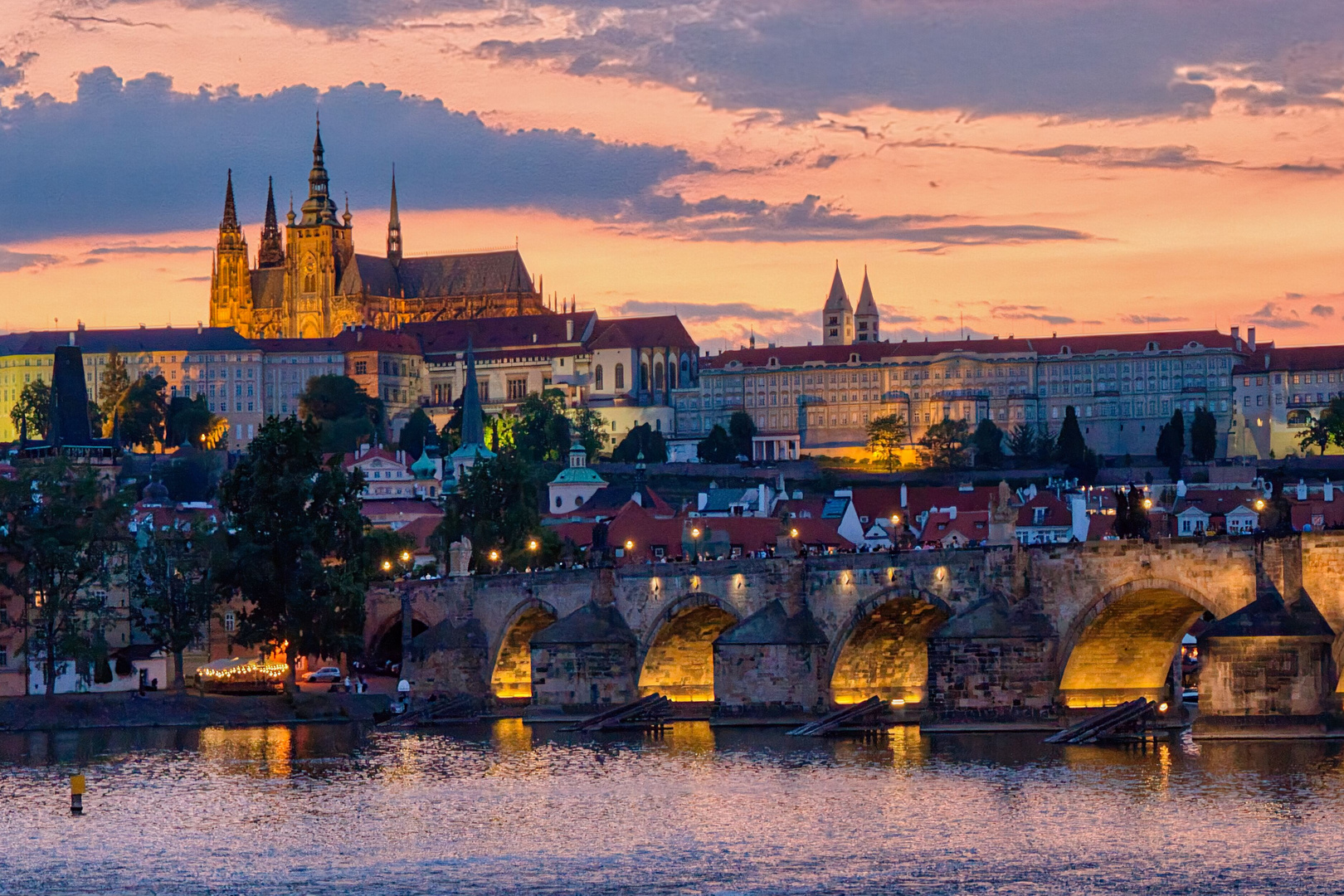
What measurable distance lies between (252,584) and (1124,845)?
45330 millimetres

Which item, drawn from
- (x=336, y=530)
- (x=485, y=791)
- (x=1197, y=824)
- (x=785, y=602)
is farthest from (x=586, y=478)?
(x=1197, y=824)

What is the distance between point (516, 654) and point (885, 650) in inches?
714

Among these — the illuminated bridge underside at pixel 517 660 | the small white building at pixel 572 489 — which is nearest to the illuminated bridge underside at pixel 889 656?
the illuminated bridge underside at pixel 517 660

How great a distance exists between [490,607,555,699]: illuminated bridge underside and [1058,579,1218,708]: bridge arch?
80.8 ft

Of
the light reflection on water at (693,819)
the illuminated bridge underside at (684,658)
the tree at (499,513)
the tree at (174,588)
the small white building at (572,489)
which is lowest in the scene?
A: the light reflection on water at (693,819)

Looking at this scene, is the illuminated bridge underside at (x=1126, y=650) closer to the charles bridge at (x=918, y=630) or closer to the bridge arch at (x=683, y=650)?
the charles bridge at (x=918, y=630)

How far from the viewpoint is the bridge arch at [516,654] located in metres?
90.3

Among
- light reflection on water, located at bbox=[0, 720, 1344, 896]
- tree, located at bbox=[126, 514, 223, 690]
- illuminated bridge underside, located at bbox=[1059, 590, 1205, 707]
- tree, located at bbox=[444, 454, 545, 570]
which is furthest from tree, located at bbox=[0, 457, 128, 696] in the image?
illuminated bridge underside, located at bbox=[1059, 590, 1205, 707]

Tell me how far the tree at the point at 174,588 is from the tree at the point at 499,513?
18.9 meters

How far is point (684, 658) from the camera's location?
3361 inches

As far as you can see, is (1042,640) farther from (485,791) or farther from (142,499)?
(142,499)

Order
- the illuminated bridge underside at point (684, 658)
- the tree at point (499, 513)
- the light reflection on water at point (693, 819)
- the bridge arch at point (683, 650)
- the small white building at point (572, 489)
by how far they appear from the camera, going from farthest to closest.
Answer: the small white building at point (572, 489) → the tree at point (499, 513) → the illuminated bridge underside at point (684, 658) → the bridge arch at point (683, 650) → the light reflection on water at point (693, 819)

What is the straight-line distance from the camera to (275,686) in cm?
9044

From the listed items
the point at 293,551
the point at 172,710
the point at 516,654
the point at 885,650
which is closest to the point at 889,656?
the point at 885,650
